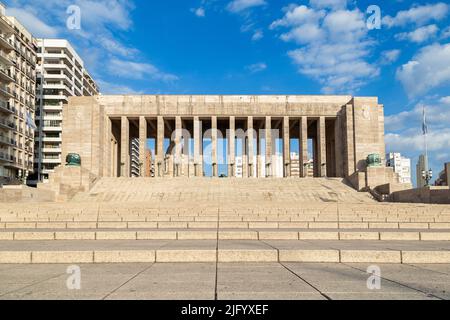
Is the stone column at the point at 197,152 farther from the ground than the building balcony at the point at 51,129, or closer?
closer

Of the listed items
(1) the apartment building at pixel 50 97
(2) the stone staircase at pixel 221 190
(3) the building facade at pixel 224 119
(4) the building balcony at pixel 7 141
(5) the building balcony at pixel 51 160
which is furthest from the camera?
(1) the apartment building at pixel 50 97

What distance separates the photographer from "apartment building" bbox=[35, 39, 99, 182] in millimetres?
72062

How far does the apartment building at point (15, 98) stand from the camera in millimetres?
56312

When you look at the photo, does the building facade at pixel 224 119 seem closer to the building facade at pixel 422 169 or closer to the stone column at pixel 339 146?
the stone column at pixel 339 146

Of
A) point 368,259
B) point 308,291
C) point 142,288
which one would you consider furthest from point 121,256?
point 368,259

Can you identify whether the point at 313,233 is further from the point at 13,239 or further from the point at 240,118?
the point at 240,118

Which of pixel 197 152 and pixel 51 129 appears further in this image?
pixel 51 129

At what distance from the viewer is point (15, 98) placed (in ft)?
195

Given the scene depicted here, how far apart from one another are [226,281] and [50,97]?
7842 centimetres

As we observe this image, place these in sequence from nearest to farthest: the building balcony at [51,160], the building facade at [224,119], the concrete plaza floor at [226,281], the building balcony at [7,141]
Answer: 1. the concrete plaza floor at [226,281]
2. the building facade at [224,119]
3. the building balcony at [7,141]
4. the building balcony at [51,160]

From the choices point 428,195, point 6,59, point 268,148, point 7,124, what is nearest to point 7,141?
point 7,124

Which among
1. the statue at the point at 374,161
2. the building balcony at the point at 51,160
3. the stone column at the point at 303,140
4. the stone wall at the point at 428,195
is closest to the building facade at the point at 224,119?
the stone column at the point at 303,140

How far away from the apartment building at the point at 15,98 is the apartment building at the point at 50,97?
4.98 m

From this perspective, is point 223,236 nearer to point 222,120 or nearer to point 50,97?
point 222,120
